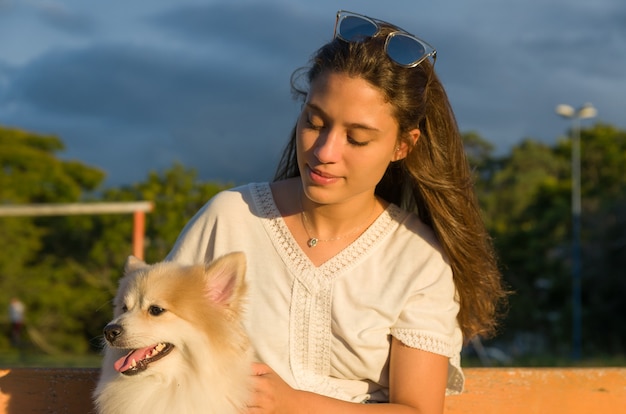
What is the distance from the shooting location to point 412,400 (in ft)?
10.8

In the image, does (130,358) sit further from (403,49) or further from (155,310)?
(403,49)

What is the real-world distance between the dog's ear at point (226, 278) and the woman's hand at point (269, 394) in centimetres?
26

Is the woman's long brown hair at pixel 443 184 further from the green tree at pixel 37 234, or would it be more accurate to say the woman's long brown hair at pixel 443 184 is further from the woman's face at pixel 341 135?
the green tree at pixel 37 234

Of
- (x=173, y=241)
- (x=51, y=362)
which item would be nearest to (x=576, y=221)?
(x=173, y=241)

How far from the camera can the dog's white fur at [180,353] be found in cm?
287

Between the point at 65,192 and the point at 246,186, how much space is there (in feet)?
116

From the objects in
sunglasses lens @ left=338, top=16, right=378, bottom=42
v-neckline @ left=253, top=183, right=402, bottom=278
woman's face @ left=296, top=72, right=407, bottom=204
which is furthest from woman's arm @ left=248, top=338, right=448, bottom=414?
sunglasses lens @ left=338, top=16, right=378, bottom=42

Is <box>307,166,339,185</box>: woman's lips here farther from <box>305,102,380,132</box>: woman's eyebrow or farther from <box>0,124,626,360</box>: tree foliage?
<box>0,124,626,360</box>: tree foliage

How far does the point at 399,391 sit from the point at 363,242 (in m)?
0.62

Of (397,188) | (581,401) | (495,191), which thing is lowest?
(495,191)

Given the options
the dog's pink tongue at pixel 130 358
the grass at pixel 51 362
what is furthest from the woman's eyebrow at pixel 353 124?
the grass at pixel 51 362

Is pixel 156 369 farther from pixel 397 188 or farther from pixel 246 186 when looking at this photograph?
pixel 397 188

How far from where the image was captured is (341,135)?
3.25 meters

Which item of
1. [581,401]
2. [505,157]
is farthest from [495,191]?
[581,401]
